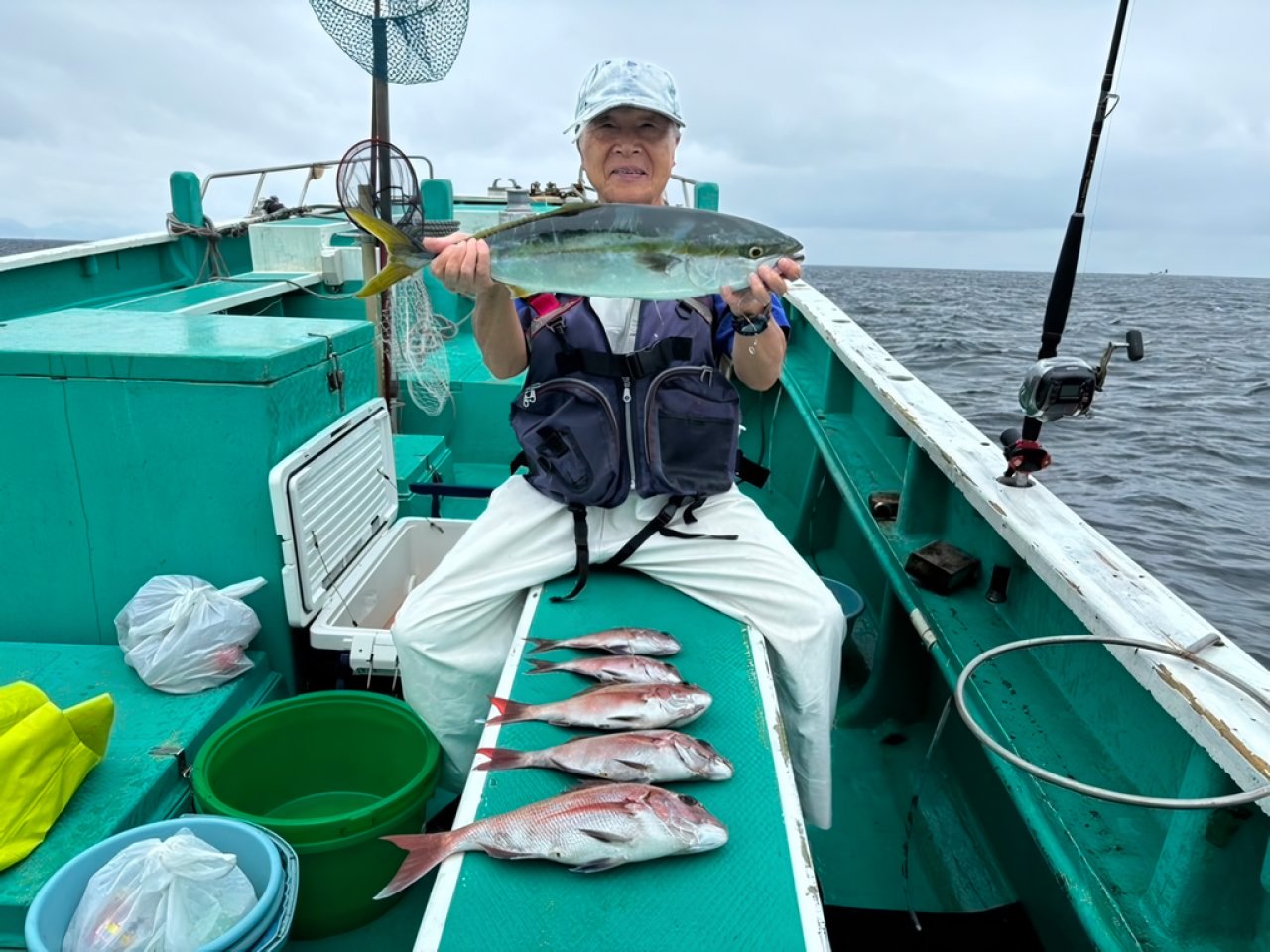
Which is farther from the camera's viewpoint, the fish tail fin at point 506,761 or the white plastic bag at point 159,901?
the fish tail fin at point 506,761

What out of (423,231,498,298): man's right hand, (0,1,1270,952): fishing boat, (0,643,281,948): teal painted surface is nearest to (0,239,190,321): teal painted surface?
(0,1,1270,952): fishing boat

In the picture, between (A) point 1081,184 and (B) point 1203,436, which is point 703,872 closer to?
(A) point 1081,184

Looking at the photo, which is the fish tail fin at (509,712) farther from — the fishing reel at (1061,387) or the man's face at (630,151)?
the fishing reel at (1061,387)

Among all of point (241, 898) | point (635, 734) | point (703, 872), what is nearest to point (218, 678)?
point (241, 898)

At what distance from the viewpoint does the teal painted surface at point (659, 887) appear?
58.0 inches

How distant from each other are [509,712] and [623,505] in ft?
3.20

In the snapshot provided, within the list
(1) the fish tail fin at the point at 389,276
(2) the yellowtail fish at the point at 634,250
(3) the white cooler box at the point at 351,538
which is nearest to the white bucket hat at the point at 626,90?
(2) the yellowtail fish at the point at 634,250

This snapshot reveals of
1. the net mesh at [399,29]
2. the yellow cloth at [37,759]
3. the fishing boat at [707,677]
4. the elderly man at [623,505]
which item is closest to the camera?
the fishing boat at [707,677]

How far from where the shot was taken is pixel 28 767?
1.99m

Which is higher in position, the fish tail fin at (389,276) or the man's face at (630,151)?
the man's face at (630,151)

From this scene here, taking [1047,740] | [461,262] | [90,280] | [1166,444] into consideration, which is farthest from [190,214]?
Answer: [1166,444]

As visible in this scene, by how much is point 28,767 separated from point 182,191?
303 inches

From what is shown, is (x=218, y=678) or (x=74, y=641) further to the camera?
(x=74, y=641)

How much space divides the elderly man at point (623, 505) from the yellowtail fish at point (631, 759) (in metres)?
0.71
